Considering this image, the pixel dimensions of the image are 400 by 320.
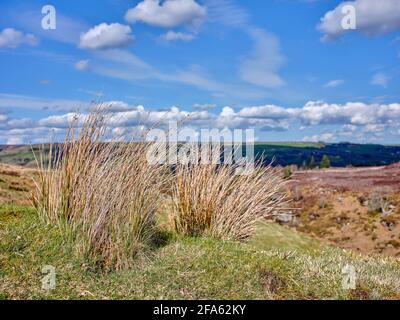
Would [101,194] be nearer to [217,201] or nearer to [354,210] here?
[217,201]

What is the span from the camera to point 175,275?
6273 mm

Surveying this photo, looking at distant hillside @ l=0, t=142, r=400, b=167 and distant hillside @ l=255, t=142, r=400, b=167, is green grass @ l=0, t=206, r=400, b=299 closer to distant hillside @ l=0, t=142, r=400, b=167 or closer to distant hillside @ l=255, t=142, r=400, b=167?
distant hillside @ l=0, t=142, r=400, b=167

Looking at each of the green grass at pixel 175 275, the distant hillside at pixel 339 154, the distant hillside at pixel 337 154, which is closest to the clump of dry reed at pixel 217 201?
the green grass at pixel 175 275

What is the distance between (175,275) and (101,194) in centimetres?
163

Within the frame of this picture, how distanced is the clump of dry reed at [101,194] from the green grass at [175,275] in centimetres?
24

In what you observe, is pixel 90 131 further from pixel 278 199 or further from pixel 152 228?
pixel 278 199

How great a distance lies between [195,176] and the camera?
8.45 meters

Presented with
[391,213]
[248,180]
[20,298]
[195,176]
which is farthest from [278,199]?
[391,213]

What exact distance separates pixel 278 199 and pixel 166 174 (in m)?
2.48

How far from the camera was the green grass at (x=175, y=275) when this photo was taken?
5.76 meters

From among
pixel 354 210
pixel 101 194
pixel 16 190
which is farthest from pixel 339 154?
pixel 101 194

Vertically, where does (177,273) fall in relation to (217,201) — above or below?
below

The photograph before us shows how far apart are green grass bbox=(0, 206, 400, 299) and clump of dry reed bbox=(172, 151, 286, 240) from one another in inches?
34.5

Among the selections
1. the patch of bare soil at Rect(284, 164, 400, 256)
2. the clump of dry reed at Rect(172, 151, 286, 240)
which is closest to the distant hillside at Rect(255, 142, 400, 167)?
the patch of bare soil at Rect(284, 164, 400, 256)
